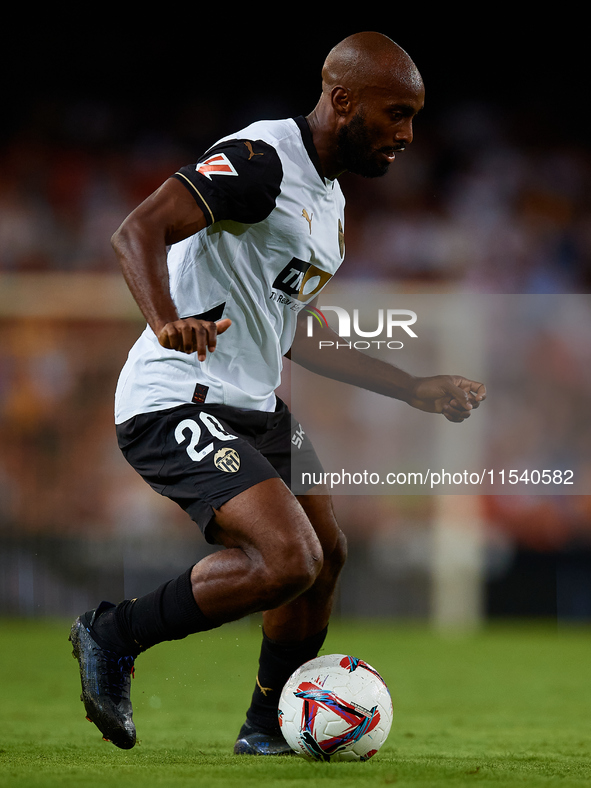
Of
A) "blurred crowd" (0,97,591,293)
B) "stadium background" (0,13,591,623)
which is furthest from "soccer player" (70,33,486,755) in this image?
"blurred crowd" (0,97,591,293)

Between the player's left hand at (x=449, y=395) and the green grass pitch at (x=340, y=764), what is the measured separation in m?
1.13

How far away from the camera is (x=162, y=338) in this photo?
2367 mm

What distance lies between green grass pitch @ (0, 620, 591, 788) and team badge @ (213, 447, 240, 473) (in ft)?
2.63

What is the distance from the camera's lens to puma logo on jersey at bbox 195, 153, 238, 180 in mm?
2746

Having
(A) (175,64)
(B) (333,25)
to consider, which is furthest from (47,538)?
(B) (333,25)

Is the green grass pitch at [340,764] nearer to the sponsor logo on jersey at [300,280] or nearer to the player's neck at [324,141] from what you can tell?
the sponsor logo on jersey at [300,280]

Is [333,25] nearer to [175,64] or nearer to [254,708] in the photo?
[175,64]

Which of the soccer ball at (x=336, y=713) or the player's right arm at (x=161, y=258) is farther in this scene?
the soccer ball at (x=336, y=713)

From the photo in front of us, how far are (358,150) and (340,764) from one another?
72.7 inches

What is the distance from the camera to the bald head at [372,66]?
299cm

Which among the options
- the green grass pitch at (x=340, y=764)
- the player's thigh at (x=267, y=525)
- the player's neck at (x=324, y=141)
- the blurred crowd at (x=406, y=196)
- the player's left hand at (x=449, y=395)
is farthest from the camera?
the blurred crowd at (x=406, y=196)

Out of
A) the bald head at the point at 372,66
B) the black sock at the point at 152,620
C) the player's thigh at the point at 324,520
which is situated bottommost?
the black sock at the point at 152,620

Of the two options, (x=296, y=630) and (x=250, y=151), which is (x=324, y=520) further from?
(x=250, y=151)

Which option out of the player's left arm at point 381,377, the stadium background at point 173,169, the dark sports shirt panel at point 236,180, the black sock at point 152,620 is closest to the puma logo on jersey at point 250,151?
the dark sports shirt panel at point 236,180
